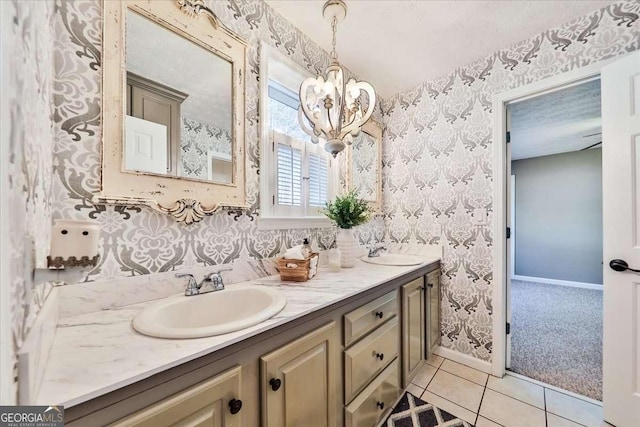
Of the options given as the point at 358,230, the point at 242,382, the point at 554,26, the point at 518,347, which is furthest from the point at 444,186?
the point at 242,382

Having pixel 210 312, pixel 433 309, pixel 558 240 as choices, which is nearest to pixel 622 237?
pixel 433 309

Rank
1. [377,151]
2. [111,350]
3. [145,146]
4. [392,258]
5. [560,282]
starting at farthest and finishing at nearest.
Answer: [560,282]
[377,151]
[392,258]
[145,146]
[111,350]

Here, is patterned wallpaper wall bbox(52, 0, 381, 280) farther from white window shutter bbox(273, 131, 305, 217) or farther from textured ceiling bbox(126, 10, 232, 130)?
white window shutter bbox(273, 131, 305, 217)

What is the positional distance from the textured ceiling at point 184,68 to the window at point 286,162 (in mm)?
252

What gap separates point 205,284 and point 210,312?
0.41 ft

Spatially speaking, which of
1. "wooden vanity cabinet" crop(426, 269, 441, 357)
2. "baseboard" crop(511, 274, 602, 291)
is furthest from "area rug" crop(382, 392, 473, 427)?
"baseboard" crop(511, 274, 602, 291)

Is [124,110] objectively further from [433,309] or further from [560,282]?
[560,282]

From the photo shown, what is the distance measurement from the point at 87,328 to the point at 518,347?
9.76 ft

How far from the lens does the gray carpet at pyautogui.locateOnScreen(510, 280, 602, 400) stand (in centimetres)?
179

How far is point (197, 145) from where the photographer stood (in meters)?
1.17

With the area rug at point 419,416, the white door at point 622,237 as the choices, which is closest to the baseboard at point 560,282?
the white door at point 622,237

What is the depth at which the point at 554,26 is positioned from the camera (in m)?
1.65

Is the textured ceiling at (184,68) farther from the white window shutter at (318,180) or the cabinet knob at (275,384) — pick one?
the cabinet knob at (275,384)

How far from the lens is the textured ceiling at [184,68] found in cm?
101
